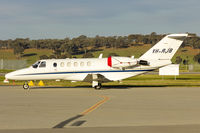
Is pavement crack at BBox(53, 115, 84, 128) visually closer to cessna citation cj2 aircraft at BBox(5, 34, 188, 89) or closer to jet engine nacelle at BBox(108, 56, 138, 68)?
cessna citation cj2 aircraft at BBox(5, 34, 188, 89)

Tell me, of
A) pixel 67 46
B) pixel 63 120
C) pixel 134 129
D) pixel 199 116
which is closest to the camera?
pixel 134 129

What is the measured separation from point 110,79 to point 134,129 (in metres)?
16.5

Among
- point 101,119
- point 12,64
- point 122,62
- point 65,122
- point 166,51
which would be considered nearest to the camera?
point 65,122

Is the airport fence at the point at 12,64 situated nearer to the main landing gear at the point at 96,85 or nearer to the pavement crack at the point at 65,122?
the main landing gear at the point at 96,85

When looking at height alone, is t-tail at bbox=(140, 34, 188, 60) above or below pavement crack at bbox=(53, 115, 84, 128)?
above

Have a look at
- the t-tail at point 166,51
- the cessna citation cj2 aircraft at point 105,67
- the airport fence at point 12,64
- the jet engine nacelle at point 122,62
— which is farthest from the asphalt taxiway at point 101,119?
the airport fence at point 12,64

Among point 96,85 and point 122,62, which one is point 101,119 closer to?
point 122,62

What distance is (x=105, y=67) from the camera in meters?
25.3

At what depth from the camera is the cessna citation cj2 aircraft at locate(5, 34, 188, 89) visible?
2511 centimetres

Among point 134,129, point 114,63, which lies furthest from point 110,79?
point 134,129

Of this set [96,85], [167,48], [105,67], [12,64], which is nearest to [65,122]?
[96,85]

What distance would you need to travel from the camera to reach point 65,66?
25.8 meters

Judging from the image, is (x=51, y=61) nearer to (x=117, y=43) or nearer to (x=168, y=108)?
(x=168, y=108)

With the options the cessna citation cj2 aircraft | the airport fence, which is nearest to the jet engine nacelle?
the cessna citation cj2 aircraft
